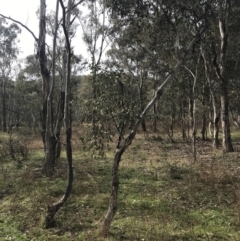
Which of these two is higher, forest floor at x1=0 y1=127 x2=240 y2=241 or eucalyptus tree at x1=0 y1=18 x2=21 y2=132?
eucalyptus tree at x1=0 y1=18 x2=21 y2=132

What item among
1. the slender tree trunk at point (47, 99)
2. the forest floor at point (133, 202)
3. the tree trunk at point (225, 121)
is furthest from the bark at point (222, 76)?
the slender tree trunk at point (47, 99)

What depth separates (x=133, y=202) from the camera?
8.47 meters

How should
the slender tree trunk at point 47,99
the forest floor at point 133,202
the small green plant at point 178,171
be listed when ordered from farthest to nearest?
the slender tree trunk at point 47,99
the small green plant at point 178,171
the forest floor at point 133,202

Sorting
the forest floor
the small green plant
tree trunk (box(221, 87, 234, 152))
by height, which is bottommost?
the forest floor

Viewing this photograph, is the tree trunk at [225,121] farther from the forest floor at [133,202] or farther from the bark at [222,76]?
the forest floor at [133,202]

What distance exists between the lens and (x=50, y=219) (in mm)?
7246

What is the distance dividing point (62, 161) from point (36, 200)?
580 centimetres

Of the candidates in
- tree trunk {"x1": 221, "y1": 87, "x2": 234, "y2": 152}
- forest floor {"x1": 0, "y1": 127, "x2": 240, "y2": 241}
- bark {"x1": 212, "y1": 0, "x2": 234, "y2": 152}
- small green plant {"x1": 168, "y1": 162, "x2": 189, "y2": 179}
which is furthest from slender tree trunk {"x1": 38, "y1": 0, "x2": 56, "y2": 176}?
tree trunk {"x1": 221, "y1": 87, "x2": 234, "y2": 152}

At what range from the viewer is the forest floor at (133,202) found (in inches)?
265

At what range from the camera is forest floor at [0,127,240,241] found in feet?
22.1

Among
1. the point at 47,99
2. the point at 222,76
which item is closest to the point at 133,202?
the point at 47,99

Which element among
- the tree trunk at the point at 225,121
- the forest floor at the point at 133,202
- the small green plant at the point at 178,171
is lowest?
the forest floor at the point at 133,202

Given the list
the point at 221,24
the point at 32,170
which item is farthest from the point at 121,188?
the point at 221,24

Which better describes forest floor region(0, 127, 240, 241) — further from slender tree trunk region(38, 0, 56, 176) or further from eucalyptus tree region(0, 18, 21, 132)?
eucalyptus tree region(0, 18, 21, 132)
